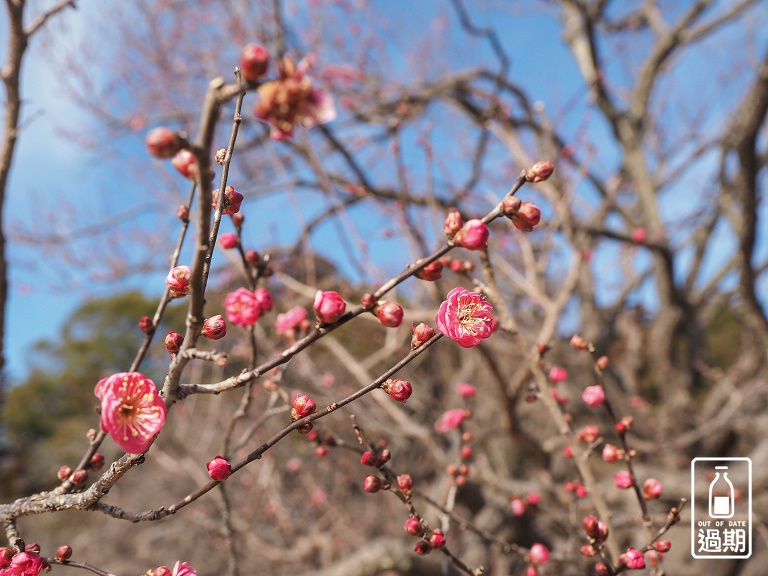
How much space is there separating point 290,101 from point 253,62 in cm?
5

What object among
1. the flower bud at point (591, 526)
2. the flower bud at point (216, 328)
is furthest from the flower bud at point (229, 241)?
the flower bud at point (591, 526)

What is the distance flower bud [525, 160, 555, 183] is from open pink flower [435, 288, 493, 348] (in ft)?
0.69

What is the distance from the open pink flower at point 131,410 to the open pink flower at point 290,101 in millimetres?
387

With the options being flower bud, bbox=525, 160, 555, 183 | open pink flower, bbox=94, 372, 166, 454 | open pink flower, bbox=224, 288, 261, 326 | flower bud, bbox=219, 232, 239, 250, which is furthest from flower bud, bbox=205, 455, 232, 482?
flower bud, bbox=525, 160, 555, 183

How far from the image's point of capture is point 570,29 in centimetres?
543

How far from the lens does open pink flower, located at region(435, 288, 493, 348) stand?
2.47 feet

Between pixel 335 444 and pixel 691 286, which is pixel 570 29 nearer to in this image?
pixel 691 286

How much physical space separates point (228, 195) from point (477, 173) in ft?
11.4

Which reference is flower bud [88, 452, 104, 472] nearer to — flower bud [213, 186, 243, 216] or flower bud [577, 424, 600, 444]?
flower bud [213, 186, 243, 216]

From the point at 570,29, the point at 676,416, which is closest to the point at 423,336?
the point at 676,416

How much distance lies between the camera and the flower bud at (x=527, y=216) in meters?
0.68

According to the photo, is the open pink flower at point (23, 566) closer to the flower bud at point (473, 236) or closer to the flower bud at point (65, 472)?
the flower bud at point (65, 472)

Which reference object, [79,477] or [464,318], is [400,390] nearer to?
[464,318]

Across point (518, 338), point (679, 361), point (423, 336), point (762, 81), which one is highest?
point (679, 361)
